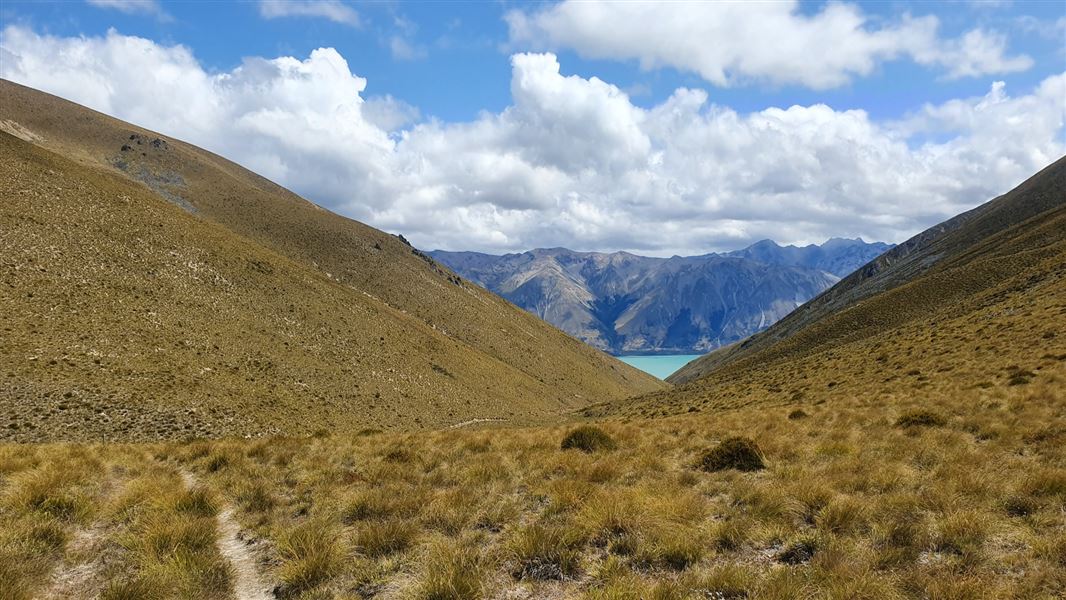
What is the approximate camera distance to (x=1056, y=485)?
8.15 meters

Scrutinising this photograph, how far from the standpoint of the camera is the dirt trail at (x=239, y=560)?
653 cm

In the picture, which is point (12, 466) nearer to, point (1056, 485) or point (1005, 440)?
point (1056, 485)

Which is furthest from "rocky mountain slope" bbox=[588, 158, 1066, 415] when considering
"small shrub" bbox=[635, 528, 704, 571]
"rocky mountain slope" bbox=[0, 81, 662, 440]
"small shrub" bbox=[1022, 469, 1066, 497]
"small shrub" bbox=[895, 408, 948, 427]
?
"rocky mountain slope" bbox=[0, 81, 662, 440]

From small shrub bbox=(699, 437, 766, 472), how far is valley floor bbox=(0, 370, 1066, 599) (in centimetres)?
28

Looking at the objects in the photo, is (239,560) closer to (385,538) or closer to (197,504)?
(385,538)

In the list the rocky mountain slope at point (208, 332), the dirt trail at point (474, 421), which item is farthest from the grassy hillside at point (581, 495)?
the dirt trail at point (474, 421)

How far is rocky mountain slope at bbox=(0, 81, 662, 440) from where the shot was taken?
34.6 m

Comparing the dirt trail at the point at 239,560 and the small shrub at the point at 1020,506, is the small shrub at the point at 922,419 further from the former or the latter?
the dirt trail at the point at 239,560

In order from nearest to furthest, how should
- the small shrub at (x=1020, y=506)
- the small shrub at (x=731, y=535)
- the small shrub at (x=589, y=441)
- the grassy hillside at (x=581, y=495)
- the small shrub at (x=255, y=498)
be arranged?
the grassy hillside at (x=581, y=495) < the small shrub at (x=731, y=535) < the small shrub at (x=1020, y=506) < the small shrub at (x=255, y=498) < the small shrub at (x=589, y=441)

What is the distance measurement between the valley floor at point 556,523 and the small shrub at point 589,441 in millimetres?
1709

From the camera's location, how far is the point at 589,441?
1490 centimetres

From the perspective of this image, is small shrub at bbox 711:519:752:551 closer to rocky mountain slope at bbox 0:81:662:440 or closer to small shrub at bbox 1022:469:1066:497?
small shrub at bbox 1022:469:1066:497

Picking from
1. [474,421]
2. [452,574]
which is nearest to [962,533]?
[452,574]

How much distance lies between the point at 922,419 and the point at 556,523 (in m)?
12.7
